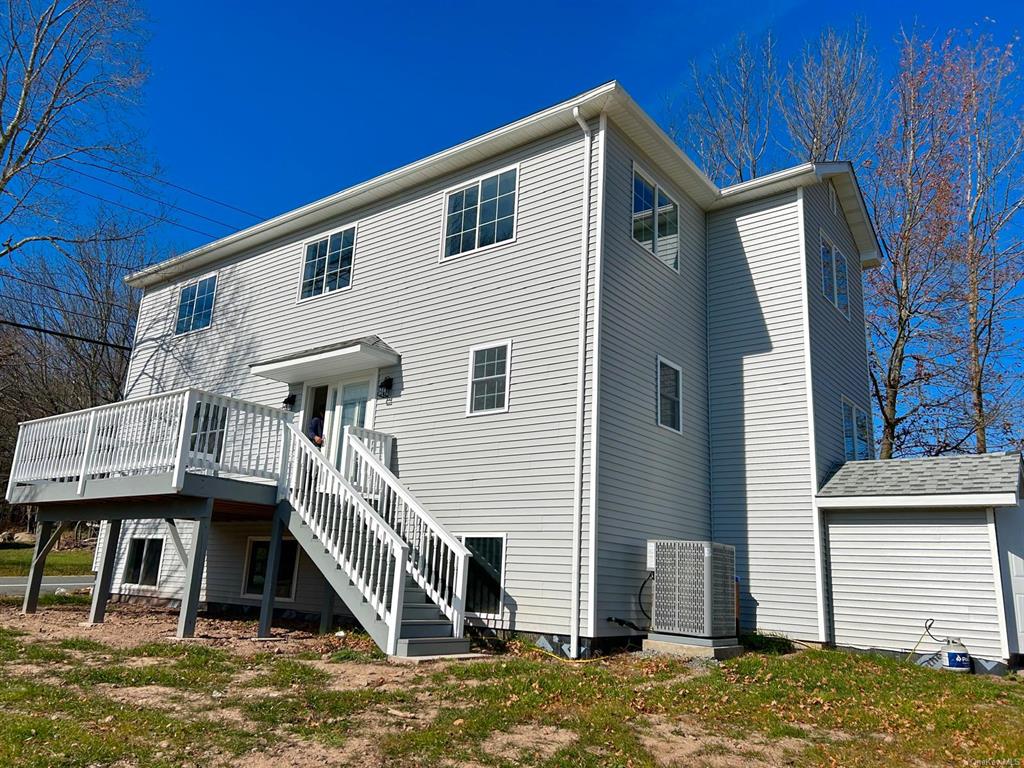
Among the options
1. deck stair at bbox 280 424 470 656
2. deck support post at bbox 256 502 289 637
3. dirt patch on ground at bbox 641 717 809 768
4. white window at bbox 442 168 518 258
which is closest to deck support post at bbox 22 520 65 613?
deck support post at bbox 256 502 289 637

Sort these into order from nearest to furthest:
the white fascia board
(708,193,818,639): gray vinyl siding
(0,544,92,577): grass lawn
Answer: the white fascia board, (708,193,818,639): gray vinyl siding, (0,544,92,577): grass lawn

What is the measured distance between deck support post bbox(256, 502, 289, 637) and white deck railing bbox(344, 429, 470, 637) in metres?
1.09

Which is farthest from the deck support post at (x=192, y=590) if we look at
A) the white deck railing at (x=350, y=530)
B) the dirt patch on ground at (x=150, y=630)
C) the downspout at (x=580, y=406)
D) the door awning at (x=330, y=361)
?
the downspout at (x=580, y=406)

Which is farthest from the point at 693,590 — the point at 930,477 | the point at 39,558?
the point at 39,558

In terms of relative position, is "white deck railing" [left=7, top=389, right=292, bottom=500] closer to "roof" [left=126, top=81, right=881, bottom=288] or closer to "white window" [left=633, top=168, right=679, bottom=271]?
"roof" [left=126, top=81, right=881, bottom=288]

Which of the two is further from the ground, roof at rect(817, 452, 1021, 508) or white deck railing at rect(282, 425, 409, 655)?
roof at rect(817, 452, 1021, 508)

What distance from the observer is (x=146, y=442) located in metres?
9.88

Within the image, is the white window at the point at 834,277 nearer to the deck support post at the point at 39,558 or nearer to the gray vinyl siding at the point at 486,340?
the gray vinyl siding at the point at 486,340

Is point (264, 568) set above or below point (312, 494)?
below

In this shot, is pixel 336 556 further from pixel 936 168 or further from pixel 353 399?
pixel 936 168

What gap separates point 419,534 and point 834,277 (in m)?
9.08

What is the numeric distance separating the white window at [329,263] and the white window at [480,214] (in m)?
2.30

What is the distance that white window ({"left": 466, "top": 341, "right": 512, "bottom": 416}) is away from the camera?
33.9 ft

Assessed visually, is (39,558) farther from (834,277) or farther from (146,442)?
(834,277)
